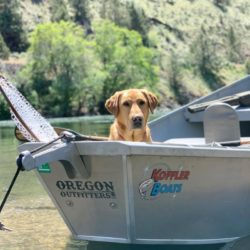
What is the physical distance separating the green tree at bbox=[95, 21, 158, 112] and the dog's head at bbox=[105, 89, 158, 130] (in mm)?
71264

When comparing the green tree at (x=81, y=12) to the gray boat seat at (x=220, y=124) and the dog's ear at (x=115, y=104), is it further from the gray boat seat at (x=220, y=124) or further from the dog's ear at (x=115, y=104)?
the dog's ear at (x=115, y=104)

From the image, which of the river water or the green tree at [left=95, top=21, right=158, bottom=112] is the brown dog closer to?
the river water

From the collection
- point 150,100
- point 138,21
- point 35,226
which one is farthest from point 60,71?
point 150,100

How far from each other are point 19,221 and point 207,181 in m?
3.72

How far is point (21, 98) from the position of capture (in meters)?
8.85

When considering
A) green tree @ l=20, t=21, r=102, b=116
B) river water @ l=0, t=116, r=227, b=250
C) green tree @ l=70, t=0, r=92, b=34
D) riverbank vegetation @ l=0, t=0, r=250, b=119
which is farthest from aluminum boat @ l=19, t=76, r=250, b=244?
green tree @ l=70, t=0, r=92, b=34

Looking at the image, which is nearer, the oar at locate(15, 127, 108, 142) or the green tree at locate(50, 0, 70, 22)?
the oar at locate(15, 127, 108, 142)

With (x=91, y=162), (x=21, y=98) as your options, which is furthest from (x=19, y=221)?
(x=91, y=162)

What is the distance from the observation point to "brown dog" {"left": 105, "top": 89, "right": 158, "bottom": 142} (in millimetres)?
8414

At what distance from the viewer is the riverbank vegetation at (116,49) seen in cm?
7838

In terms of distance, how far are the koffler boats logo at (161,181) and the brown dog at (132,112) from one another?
88 cm

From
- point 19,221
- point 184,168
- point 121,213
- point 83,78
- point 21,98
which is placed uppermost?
point 21,98

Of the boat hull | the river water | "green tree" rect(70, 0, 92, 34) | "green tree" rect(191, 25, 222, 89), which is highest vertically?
the boat hull

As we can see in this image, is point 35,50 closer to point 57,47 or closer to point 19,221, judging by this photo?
point 57,47
